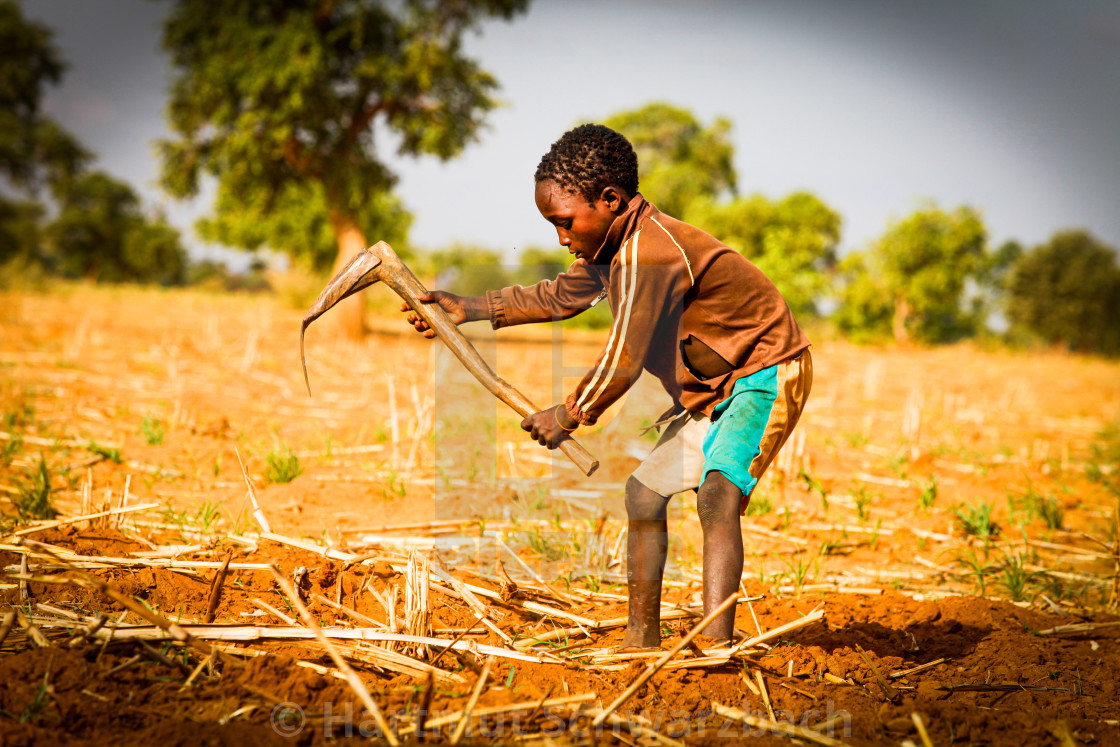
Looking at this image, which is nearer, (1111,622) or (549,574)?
(1111,622)

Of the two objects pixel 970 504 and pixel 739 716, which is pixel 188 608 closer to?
pixel 739 716

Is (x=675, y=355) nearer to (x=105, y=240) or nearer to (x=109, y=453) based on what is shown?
(x=109, y=453)

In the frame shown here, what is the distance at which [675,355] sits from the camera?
2.56 m

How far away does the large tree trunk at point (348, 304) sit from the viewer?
13.5 m

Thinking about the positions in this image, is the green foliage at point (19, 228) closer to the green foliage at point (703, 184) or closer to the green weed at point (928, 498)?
the green foliage at point (703, 184)

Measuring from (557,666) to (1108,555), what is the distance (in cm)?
375

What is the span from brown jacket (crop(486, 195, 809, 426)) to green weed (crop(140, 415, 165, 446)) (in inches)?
150

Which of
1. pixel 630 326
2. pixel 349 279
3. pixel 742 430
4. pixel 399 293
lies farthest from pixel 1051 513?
pixel 349 279

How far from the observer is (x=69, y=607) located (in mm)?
2285

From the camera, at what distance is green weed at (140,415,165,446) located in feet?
16.8

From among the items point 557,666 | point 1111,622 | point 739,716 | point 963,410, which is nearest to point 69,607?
point 557,666

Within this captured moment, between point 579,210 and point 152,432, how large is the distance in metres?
4.24

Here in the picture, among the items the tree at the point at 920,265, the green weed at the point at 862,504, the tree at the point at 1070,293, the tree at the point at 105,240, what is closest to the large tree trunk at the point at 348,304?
the green weed at the point at 862,504

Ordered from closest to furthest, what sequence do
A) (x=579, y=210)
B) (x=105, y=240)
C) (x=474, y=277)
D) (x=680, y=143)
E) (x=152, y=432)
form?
(x=579, y=210) → (x=474, y=277) → (x=152, y=432) → (x=680, y=143) → (x=105, y=240)
